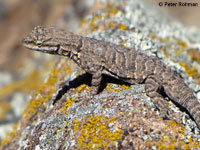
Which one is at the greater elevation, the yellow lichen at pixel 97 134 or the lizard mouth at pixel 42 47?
the lizard mouth at pixel 42 47

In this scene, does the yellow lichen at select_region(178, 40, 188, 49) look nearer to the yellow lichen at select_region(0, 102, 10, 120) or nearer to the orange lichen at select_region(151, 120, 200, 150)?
the orange lichen at select_region(151, 120, 200, 150)

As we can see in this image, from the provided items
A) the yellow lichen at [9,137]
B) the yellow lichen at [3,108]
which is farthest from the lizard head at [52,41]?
the yellow lichen at [3,108]

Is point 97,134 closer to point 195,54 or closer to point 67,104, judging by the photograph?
point 67,104

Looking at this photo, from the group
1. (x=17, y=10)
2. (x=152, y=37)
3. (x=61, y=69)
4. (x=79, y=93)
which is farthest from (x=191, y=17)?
(x=79, y=93)

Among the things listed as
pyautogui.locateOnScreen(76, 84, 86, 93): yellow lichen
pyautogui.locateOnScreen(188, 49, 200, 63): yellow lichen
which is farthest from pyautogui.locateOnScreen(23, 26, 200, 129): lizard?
pyautogui.locateOnScreen(188, 49, 200, 63): yellow lichen

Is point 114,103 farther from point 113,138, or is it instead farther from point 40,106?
point 40,106

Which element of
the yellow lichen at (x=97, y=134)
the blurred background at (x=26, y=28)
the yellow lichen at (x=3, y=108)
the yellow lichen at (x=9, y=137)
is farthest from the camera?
the blurred background at (x=26, y=28)

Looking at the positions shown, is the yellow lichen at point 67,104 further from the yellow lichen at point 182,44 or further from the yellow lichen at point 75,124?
the yellow lichen at point 182,44
